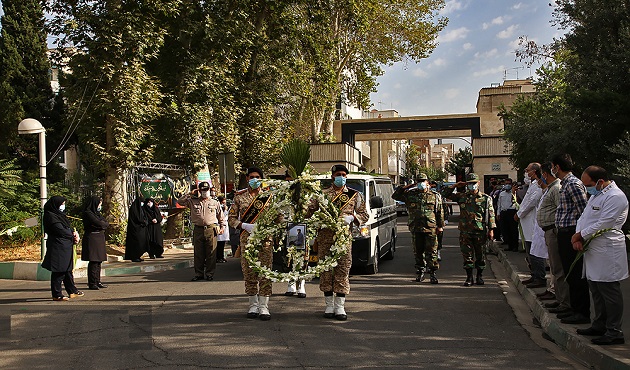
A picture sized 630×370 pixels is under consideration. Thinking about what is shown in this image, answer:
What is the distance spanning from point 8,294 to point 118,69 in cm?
839

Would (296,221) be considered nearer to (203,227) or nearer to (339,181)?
(339,181)

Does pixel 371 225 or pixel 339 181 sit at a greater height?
pixel 339 181

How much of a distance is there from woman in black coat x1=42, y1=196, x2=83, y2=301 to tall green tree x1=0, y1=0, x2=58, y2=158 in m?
14.7

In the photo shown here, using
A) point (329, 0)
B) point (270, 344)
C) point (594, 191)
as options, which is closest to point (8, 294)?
point (270, 344)

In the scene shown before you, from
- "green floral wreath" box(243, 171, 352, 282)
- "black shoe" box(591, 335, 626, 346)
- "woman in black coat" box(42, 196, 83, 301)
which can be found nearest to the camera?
"black shoe" box(591, 335, 626, 346)

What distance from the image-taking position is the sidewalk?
13.6 meters

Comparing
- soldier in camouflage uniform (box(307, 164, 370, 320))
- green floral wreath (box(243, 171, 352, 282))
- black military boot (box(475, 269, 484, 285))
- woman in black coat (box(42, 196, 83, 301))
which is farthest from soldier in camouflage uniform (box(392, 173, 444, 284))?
woman in black coat (box(42, 196, 83, 301))

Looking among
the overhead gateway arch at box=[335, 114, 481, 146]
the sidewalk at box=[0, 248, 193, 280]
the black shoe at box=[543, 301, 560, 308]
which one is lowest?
the black shoe at box=[543, 301, 560, 308]

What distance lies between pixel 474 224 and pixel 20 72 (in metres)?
19.9

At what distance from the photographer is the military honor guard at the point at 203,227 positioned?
40.4 ft

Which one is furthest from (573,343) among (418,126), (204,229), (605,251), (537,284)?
(418,126)

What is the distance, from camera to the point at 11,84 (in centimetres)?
2458

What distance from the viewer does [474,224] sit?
11102 mm

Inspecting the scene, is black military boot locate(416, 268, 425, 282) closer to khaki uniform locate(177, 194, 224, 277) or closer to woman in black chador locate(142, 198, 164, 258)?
khaki uniform locate(177, 194, 224, 277)
